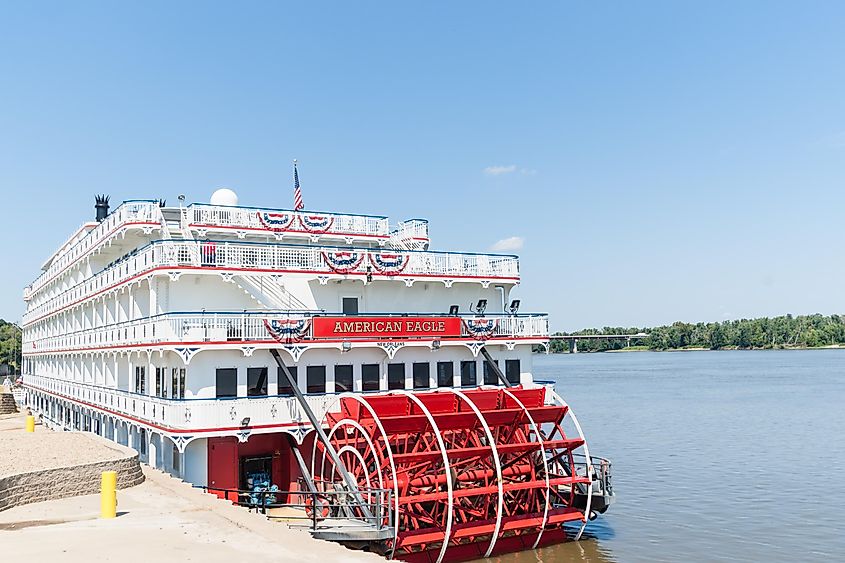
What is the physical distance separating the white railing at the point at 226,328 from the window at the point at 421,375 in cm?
140

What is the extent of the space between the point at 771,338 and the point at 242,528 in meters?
151

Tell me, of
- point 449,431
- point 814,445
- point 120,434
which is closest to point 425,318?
point 449,431

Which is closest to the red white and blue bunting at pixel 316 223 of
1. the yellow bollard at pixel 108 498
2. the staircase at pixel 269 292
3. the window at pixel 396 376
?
the staircase at pixel 269 292

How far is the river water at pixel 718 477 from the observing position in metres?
21.4

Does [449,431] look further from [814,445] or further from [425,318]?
[814,445]

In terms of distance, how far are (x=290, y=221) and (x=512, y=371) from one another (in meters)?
7.98

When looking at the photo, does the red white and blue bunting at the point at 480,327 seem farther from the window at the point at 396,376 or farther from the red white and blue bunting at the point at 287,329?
the red white and blue bunting at the point at 287,329

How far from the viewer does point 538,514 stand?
19.4 meters

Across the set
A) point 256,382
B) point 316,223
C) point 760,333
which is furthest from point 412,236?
point 760,333

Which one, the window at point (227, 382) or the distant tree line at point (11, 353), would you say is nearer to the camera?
the window at point (227, 382)

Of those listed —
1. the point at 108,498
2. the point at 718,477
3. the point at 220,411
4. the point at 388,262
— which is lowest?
the point at 718,477

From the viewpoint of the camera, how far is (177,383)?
20391 mm

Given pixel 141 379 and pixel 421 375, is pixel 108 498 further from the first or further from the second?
pixel 421 375

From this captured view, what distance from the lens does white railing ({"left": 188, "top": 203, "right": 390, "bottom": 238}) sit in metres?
22.6
